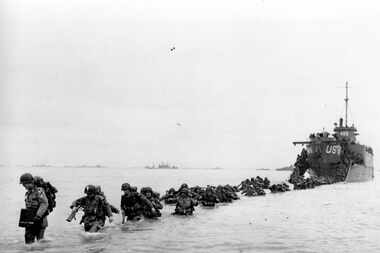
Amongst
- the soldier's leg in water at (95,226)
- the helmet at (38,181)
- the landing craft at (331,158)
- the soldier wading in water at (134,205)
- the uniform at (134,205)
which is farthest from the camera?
the landing craft at (331,158)

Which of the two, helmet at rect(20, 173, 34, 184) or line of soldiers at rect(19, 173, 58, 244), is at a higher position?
helmet at rect(20, 173, 34, 184)

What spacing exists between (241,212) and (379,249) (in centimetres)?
1061

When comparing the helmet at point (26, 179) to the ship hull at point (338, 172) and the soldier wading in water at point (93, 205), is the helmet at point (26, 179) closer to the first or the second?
the soldier wading in water at point (93, 205)

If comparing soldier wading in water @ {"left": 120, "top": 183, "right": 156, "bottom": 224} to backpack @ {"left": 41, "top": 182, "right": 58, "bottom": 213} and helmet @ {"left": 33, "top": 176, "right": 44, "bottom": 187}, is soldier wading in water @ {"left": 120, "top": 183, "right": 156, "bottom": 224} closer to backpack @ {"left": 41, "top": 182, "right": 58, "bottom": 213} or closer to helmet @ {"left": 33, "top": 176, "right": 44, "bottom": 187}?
backpack @ {"left": 41, "top": 182, "right": 58, "bottom": 213}

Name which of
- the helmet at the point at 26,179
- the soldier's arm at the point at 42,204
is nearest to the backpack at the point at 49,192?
the soldier's arm at the point at 42,204

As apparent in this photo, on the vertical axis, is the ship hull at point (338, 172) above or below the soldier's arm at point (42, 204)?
above

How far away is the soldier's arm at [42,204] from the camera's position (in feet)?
40.3

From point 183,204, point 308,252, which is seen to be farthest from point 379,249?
point 183,204

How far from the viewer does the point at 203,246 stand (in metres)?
13.5

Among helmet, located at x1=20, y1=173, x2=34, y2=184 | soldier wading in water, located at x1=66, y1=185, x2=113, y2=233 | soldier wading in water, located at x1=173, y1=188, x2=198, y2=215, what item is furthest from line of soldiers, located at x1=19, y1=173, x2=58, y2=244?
soldier wading in water, located at x1=173, y1=188, x2=198, y2=215

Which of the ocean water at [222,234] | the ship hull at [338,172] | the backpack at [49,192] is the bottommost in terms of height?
the ocean water at [222,234]

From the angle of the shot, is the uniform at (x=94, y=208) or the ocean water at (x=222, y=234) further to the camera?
the uniform at (x=94, y=208)

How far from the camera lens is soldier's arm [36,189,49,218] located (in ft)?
40.3

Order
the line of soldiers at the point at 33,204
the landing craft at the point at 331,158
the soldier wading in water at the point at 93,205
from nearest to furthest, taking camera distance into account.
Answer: the line of soldiers at the point at 33,204 < the soldier wading in water at the point at 93,205 < the landing craft at the point at 331,158
